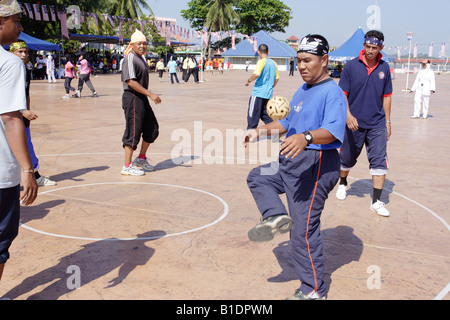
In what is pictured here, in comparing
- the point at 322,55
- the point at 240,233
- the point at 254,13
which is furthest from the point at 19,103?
the point at 254,13

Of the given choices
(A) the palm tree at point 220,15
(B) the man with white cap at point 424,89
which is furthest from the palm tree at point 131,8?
(B) the man with white cap at point 424,89

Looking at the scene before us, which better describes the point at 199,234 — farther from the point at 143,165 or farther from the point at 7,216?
the point at 143,165

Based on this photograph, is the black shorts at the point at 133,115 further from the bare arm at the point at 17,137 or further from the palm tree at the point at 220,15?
the palm tree at the point at 220,15

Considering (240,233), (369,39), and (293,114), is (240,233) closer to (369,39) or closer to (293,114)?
(293,114)

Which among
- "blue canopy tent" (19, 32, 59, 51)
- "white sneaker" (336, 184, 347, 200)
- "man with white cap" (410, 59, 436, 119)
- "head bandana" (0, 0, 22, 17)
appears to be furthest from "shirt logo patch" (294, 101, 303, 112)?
"blue canopy tent" (19, 32, 59, 51)

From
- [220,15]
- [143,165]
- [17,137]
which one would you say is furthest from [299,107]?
[220,15]

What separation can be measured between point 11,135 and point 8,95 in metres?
0.25

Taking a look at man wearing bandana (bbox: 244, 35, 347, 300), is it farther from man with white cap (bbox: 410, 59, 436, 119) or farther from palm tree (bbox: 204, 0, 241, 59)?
palm tree (bbox: 204, 0, 241, 59)

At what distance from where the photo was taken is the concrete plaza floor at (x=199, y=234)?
3547mm

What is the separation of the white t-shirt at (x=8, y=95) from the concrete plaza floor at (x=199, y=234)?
3.41ft

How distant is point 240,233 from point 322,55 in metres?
2.11

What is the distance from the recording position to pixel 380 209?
5.38 metres

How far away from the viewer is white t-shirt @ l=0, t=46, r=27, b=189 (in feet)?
8.97

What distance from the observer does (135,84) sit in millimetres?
6551
